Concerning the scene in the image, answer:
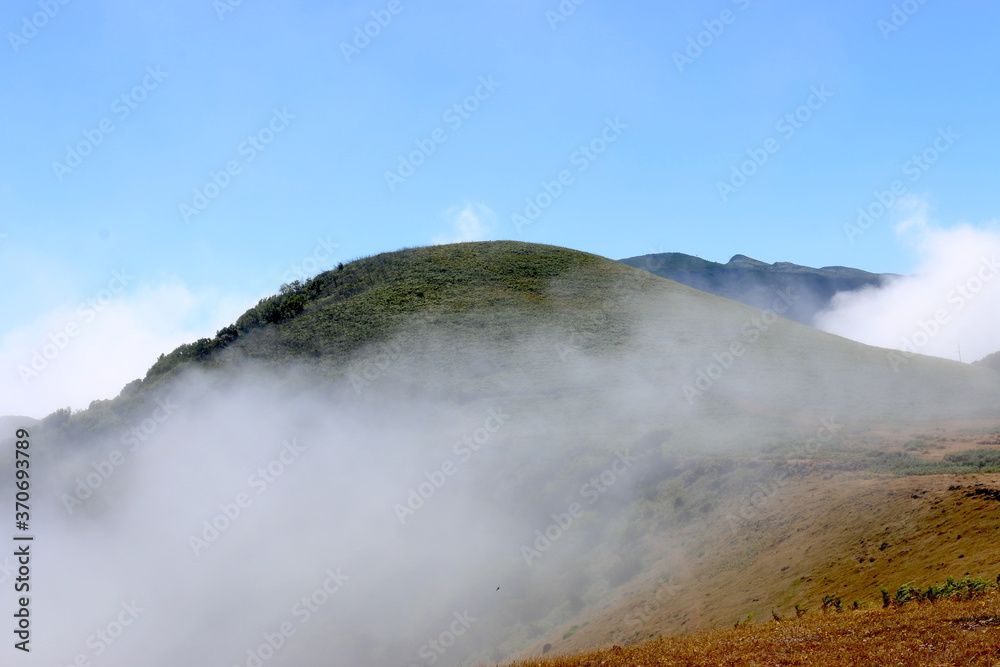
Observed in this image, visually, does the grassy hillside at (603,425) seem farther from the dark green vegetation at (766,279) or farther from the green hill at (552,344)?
the dark green vegetation at (766,279)

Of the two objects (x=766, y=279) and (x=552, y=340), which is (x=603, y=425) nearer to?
(x=552, y=340)

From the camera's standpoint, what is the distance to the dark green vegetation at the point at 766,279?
158 m

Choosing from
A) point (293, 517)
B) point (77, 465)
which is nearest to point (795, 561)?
point (293, 517)

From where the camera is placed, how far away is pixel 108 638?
108 feet

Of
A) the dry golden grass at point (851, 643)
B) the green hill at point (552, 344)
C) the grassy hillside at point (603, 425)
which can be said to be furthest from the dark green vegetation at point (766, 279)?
the dry golden grass at point (851, 643)

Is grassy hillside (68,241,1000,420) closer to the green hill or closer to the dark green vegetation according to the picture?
the green hill

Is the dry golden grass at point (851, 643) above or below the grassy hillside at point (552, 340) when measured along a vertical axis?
below

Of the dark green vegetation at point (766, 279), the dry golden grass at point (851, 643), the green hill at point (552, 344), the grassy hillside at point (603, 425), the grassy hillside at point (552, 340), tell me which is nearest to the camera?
the dry golden grass at point (851, 643)

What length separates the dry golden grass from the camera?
11648mm

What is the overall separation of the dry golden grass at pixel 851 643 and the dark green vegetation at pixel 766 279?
14228cm

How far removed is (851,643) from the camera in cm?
1286

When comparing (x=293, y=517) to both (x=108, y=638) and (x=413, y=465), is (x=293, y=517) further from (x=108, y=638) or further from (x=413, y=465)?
(x=108, y=638)

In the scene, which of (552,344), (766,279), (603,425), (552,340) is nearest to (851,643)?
(603,425)

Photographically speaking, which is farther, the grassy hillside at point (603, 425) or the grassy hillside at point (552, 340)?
the grassy hillside at point (552, 340)
